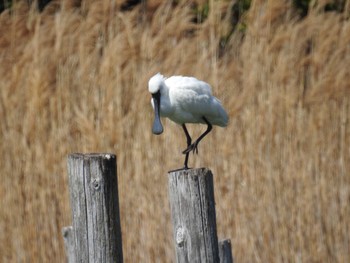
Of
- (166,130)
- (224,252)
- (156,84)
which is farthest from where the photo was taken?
(166,130)

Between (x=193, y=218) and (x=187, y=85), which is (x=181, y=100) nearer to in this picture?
(x=187, y=85)

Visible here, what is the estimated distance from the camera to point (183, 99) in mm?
4176

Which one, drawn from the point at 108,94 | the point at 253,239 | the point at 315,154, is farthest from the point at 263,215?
the point at 108,94

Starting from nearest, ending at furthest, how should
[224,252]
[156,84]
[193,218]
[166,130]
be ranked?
[193,218], [224,252], [156,84], [166,130]

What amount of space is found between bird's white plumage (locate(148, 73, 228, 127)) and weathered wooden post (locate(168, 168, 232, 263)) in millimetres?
1214

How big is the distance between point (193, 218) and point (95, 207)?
346 millimetres

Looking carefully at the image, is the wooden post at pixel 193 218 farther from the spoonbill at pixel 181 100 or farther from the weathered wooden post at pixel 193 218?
the spoonbill at pixel 181 100

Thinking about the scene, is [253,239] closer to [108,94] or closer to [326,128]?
[326,128]

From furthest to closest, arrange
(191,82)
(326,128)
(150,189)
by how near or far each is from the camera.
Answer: (326,128) < (150,189) < (191,82)

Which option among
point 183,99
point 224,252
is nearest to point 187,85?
point 183,99

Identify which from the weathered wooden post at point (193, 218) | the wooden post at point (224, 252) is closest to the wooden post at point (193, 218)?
the weathered wooden post at point (193, 218)

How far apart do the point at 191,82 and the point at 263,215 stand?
162 centimetres

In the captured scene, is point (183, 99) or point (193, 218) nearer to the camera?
point (193, 218)

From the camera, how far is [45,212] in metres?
5.41
